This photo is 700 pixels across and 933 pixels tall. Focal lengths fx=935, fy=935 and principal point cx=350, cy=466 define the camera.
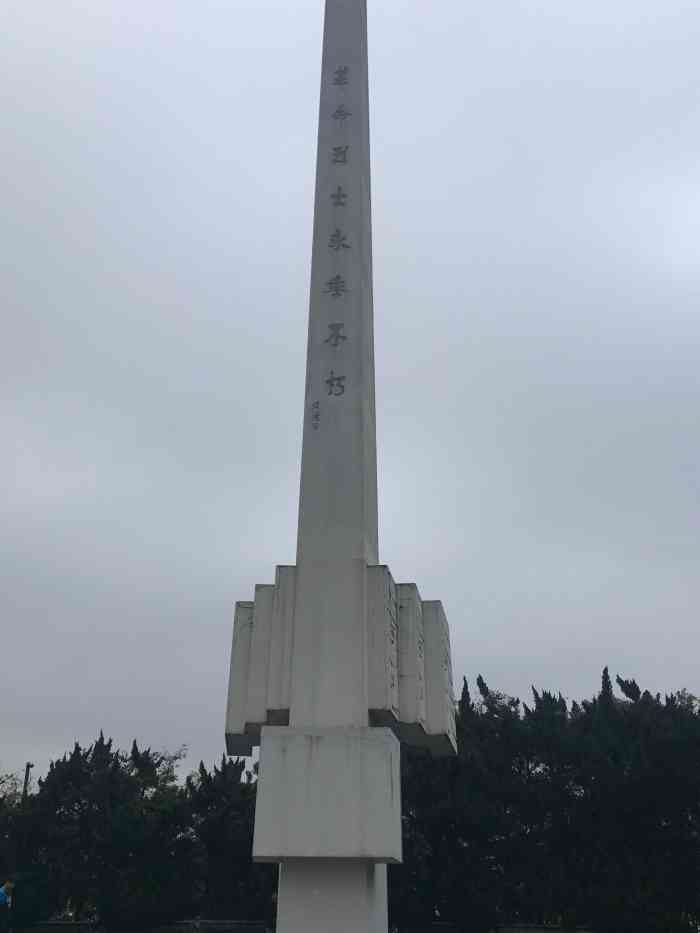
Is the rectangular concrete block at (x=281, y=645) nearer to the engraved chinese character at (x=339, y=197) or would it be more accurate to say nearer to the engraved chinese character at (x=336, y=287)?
the engraved chinese character at (x=336, y=287)

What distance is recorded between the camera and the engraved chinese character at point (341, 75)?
9.27 meters

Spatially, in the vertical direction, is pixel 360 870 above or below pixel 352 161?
below

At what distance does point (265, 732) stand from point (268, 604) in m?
1.03

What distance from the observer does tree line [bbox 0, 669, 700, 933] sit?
18.8m

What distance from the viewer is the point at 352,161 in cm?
884

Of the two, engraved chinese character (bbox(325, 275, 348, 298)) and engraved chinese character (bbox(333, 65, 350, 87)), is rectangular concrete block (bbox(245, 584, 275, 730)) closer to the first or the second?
engraved chinese character (bbox(325, 275, 348, 298))

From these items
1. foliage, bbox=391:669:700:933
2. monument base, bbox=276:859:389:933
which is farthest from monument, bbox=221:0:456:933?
foliage, bbox=391:669:700:933

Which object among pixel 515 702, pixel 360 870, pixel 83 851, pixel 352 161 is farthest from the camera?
pixel 515 702

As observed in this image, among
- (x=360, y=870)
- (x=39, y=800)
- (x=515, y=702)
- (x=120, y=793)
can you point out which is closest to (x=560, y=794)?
(x=515, y=702)

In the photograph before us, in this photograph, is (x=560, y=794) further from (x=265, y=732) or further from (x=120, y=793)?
(x=265, y=732)

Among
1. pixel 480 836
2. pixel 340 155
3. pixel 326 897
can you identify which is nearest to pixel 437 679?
pixel 326 897

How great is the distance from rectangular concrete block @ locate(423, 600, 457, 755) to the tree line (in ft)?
42.8

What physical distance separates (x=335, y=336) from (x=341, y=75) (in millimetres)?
2992

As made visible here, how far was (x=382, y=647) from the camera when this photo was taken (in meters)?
7.01
